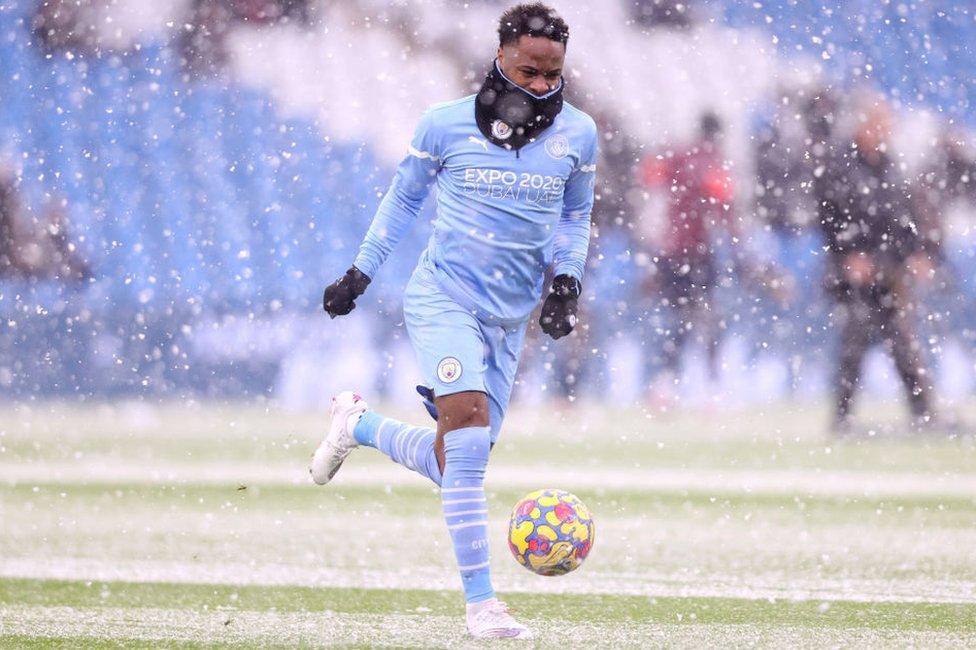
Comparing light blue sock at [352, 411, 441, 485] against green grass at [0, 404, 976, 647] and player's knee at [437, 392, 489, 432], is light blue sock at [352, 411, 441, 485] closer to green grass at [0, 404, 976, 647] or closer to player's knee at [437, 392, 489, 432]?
player's knee at [437, 392, 489, 432]

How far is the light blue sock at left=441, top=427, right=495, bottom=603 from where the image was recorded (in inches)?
174

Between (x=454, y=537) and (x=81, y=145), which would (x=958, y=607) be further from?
(x=81, y=145)

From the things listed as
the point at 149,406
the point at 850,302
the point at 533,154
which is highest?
the point at 533,154

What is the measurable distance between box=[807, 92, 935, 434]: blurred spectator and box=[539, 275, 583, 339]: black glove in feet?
27.0

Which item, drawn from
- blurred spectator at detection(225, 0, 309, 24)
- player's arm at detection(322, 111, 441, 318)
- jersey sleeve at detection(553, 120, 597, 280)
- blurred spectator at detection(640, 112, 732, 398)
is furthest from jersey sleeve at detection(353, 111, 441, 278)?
blurred spectator at detection(225, 0, 309, 24)

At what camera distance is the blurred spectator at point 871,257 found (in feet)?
42.5

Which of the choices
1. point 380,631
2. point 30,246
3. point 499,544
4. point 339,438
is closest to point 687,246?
point 30,246

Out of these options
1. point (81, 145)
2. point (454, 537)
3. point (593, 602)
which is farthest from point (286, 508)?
point (81, 145)

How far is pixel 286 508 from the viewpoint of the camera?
331 inches

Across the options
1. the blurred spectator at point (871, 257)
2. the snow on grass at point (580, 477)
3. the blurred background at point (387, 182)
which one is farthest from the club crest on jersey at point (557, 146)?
the blurred background at point (387, 182)

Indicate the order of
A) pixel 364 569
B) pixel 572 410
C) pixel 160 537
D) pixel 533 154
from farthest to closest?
pixel 572 410, pixel 160 537, pixel 364 569, pixel 533 154

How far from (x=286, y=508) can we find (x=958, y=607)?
4106mm

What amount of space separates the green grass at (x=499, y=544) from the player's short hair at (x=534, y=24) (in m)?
1.58

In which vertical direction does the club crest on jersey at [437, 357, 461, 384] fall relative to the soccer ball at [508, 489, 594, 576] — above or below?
above
